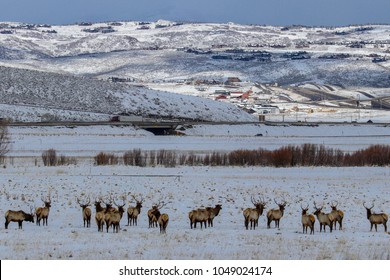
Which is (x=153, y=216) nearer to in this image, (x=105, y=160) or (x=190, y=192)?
(x=190, y=192)

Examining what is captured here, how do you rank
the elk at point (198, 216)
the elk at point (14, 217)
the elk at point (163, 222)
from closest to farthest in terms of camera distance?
1. the elk at point (163, 222)
2. the elk at point (14, 217)
3. the elk at point (198, 216)

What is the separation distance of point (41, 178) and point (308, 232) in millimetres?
19562

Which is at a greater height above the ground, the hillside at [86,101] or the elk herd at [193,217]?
the hillside at [86,101]

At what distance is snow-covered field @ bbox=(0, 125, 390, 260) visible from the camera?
74.6 feet

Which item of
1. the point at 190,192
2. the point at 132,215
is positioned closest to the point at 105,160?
the point at 190,192

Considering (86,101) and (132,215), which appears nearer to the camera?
(132,215)

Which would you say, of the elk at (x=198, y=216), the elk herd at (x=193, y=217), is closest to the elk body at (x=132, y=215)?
the elk herd at (x=193, y=217)

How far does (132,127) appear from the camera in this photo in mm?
96562

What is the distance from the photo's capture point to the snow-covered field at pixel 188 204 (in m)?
22.7

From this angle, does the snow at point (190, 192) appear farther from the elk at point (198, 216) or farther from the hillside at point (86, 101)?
the hillside at point (86, 101)

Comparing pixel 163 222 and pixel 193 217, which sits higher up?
pixel 193 217

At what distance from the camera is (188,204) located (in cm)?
3441

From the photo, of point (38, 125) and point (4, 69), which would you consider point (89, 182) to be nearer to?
point (38, 125)
